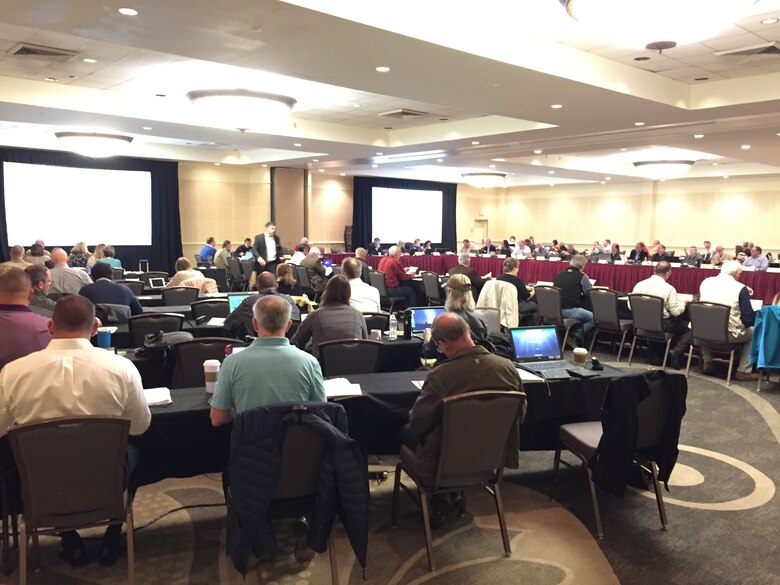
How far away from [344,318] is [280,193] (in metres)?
12.7

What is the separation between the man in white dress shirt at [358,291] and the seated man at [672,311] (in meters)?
3.29

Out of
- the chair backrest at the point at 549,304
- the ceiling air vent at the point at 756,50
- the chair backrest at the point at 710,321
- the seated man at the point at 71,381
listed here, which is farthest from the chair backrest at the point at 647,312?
the seated man at the point at 71,381

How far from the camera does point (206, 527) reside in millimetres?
3295

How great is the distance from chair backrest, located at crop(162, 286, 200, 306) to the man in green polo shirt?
4364mm

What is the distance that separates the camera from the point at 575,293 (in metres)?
7.96

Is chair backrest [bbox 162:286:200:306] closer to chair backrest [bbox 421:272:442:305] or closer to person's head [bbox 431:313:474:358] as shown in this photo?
chair backrest [bbox 421:272:442:305]

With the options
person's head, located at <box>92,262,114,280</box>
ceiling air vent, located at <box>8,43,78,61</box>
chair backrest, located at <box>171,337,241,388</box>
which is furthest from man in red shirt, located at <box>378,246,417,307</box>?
chair backrest, located at <box>171,337,241,388</box>

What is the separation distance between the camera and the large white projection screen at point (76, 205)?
44.9ft

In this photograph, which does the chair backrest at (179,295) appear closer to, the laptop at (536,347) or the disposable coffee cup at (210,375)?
the disposable coffee cup at (210,375)

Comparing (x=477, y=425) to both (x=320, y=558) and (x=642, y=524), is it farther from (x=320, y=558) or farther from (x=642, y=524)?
(x=642, y=524)

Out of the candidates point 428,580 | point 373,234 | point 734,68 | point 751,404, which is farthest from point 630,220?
point 428,580

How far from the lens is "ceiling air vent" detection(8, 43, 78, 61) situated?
642 cm

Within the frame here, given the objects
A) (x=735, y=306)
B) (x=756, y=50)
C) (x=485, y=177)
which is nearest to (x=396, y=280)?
(x=735, y=306)

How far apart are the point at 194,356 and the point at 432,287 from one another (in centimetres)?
654
